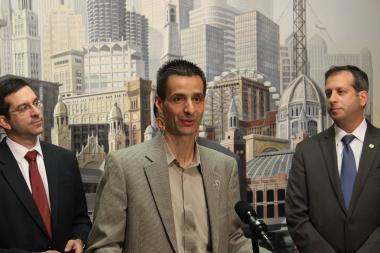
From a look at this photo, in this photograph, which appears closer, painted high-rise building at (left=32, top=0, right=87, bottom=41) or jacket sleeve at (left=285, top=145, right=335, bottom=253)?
jacket sleeve at (left=285, top=145, right=335, bottom=253)

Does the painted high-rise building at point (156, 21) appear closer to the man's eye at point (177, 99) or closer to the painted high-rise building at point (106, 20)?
the painted high-rise building at point (106, 20)

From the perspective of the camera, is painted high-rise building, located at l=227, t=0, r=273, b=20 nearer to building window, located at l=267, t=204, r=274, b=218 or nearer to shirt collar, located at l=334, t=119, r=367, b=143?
building window, located at l=267, t=204, r=274, b=218

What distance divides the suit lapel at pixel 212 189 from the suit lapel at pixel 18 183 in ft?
3.05

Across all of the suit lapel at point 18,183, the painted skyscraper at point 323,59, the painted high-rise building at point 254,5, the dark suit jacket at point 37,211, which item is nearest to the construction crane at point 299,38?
the painted skyscraper at point 323,59

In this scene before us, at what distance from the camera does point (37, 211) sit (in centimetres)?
222

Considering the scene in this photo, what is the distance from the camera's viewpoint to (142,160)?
1621mm

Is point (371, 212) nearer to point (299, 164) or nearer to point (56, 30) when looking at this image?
point (299, 164)

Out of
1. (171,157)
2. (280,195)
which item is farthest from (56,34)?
(171,157)

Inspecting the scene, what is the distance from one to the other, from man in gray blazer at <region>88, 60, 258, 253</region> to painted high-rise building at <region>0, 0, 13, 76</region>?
8.84 feet

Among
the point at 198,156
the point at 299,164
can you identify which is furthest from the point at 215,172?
the point at 299,164

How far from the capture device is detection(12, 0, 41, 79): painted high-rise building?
4013mm

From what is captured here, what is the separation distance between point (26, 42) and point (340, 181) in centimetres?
282

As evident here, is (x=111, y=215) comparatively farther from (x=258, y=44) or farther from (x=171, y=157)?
(x=258, y=44)

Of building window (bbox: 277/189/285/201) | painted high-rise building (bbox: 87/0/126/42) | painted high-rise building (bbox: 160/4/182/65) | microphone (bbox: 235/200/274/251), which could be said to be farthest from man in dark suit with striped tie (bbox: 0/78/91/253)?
building window (bbox: 277/189/285/201)
